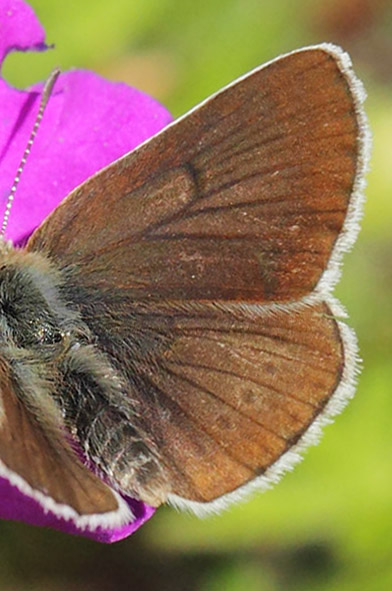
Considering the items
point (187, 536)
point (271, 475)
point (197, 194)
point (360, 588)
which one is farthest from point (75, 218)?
point (360, 588)

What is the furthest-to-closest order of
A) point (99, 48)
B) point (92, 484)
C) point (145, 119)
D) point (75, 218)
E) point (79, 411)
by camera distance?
point (99, 48) < point (145, 119) < point (75, 218) < point (79, 411) < point (92, 484)

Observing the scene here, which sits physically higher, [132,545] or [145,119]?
[145,119]

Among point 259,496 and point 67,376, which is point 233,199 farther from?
point 259,496

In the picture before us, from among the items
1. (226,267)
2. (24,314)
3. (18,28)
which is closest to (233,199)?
(226,267)

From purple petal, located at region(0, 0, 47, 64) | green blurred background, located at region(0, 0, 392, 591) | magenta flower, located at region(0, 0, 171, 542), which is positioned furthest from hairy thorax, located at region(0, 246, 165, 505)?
green blurred background, located at region(0, 0, 392, 591)

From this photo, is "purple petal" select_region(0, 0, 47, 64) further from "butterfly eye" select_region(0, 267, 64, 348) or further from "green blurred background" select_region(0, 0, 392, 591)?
"green blurred background" select_region(0, 0, 392, 591)

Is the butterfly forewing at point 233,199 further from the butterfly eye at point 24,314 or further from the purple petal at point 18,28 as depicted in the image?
the purple petal at point 18,28

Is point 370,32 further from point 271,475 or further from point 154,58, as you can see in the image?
point 271,475
